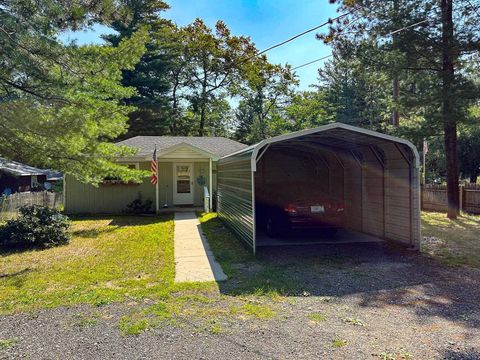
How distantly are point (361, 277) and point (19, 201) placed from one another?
42.2 feet

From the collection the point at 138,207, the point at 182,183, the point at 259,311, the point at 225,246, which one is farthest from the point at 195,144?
the point at 259,311

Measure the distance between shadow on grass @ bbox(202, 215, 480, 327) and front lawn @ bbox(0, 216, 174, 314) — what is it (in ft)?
4.00

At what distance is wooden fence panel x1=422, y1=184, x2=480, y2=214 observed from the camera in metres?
13.0

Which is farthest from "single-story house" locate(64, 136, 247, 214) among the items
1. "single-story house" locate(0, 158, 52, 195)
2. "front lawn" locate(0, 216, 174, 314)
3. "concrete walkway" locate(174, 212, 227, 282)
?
"single-story house" locate(0, 158, 52, 195)

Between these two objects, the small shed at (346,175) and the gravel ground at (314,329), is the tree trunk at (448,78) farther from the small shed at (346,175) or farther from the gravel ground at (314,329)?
the gravel ground at (314,329)

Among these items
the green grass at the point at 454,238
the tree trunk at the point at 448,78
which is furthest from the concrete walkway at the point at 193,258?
the tree trunk at the point at 448,78

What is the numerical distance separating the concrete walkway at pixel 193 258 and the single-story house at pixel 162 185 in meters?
4.18

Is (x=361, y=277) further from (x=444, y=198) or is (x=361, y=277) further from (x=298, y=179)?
(x=444, y=198)

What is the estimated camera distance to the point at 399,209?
7.89 meters

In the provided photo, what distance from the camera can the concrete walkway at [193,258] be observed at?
5844 mm

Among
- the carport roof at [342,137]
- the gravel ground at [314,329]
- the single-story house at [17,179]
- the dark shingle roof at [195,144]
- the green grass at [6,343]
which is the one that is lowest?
the green grass at [6,343]

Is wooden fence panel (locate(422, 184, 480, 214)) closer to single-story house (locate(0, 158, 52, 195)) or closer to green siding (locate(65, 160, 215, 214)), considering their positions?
green siding (locate(65, 160, 215, 214))

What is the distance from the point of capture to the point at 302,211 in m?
8.00

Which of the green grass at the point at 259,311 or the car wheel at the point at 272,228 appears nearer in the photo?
the green grass at the point at 259,311
